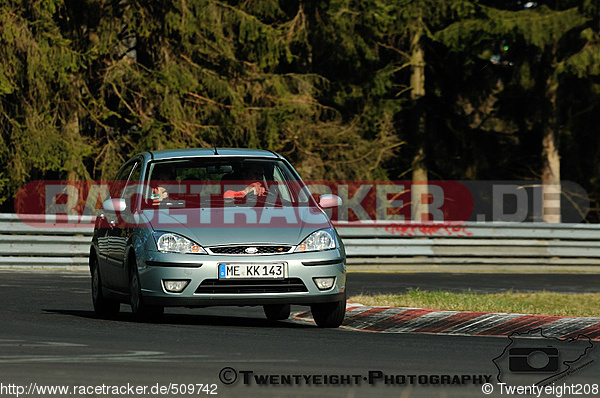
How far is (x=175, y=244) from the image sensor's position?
1085 cm

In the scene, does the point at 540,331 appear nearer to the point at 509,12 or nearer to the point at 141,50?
the point at 141,50

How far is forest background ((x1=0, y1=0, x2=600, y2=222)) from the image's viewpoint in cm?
2681

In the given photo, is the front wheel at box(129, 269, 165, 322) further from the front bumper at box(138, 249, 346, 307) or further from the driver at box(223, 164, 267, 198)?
the driver at box(223, 164, 267, 198)

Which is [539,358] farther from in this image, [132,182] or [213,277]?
[132,182]

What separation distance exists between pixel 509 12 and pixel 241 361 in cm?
2467

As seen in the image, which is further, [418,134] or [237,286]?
[418,134]

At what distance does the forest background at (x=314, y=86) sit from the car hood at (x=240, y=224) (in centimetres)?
1552

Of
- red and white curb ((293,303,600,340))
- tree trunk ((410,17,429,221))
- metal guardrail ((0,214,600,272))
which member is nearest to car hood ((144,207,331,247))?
red and white curb ((293,303,600,340))

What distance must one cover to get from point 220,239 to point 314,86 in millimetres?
21719

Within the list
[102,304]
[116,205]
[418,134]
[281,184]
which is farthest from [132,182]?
[418,134]

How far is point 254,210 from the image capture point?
11328mm

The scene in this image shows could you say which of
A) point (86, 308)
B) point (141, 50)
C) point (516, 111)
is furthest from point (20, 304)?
point (516, 111)

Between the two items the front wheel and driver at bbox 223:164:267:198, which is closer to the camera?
the front wheel

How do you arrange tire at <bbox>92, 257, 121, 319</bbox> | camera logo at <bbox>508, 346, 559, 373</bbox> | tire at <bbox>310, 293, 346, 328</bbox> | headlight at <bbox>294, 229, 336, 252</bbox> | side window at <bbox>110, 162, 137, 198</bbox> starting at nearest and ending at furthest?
camera logo at <bbox>508, 346, 559, 373</bbox>
headlight at <bbox>294, 229, 336, 252</bbox>
tire at <bbox>310, 293, 346, 328</bbox>
tire at <bbox>92, 257, 121, 319</bbox>
side window at <bbox>110, 162, 137, 198</bbox>
